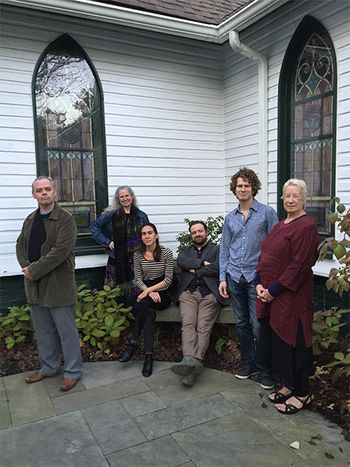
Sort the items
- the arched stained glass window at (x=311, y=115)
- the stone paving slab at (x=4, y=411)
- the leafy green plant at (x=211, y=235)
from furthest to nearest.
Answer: the leafy green plant at (x=211, y=235), the arched stained glass window at (x=311, y=115), the stone paving slab at (x=4, y=411)

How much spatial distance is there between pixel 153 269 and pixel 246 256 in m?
1.09

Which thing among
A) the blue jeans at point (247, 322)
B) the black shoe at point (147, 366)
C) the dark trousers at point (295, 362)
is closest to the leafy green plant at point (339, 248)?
the dark trousers at point (295, 362)

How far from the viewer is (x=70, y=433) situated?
2797mm

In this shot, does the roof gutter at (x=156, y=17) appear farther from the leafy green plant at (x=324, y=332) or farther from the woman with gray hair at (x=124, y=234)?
the leafy green plant at (x=324, y=332)

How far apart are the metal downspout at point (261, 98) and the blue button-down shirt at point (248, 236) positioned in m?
1.68

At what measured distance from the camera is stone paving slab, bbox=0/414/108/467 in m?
2.50

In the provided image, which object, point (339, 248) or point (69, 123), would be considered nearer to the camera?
point (339, 248)

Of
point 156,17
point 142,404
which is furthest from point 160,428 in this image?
point 156,17

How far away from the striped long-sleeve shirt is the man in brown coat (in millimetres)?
788

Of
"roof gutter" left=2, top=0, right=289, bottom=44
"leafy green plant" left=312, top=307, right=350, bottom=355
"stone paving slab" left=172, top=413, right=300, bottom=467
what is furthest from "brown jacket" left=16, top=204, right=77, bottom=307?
"roof gutter" left=2, top=0, right=289, bottom=44

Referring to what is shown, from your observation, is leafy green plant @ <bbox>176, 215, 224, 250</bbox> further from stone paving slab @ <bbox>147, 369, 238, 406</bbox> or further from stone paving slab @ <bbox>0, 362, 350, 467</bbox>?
stone paving slab @ <bbox>0, 362, 350, 467</bbox>

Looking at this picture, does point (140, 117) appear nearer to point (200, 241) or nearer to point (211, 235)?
point (211, 235)

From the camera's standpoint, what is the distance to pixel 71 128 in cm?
507

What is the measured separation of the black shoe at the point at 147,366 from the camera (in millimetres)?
3714
